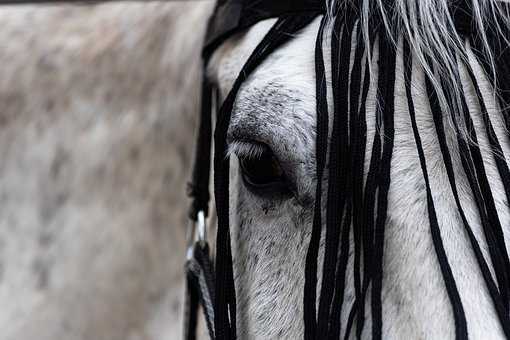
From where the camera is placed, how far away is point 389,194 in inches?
40.6

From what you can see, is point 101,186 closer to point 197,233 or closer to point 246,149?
point 197,233

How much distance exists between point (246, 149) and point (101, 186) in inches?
28.8

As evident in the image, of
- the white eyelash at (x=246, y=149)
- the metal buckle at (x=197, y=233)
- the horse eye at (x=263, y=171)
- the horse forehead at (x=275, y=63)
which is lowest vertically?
the metal buckle at (x=197, y=233)

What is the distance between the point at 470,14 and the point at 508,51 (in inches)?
3.2

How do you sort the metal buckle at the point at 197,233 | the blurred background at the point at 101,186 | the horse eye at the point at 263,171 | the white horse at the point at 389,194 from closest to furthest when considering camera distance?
the white horse at the point at 389,194 → the horse eye at the point at 263,171 → the metal buckle at the point at 197,233 → the blurred background at the point at 101,186

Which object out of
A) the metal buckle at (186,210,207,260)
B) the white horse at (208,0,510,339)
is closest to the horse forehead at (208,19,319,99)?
the white horse at (208,0,510,339)

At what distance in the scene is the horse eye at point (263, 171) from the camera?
1.15 metres

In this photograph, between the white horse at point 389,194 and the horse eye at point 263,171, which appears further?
the horse eye at point 263,171

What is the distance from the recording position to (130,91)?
1.84 metres

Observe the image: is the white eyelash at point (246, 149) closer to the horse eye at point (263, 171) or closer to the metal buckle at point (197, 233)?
the horse eye at point (263, 171)

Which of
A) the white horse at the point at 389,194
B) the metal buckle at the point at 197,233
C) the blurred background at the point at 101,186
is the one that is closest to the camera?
the white horse at the point at 389,194

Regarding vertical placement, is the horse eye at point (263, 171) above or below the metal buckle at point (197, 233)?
above

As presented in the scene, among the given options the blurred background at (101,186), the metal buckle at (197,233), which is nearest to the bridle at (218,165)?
the metal buckle at (197,233)

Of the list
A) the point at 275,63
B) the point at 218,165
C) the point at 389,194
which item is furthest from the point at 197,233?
the point at 389,194
